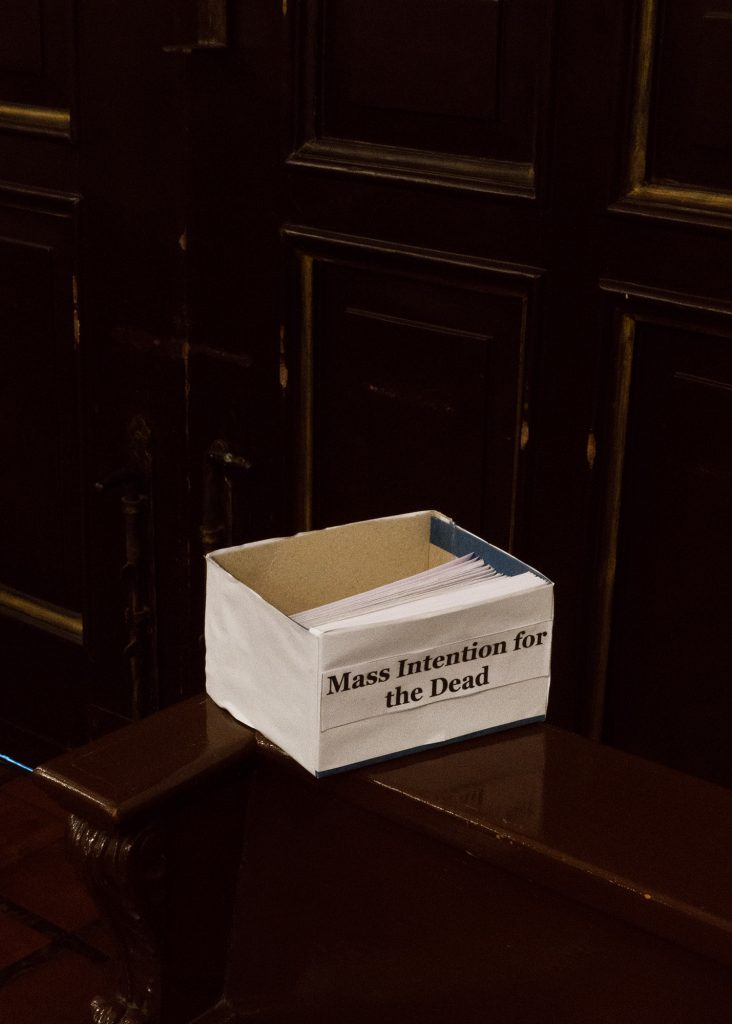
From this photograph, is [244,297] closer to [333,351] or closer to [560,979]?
[333,351]

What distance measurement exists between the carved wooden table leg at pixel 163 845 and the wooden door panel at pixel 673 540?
683mm

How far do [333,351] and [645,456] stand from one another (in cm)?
50

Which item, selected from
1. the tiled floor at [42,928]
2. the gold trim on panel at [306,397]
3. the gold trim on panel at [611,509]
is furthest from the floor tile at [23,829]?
the gold trim on panel at [611,509]

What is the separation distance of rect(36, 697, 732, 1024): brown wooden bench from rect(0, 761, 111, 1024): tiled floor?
1.59ft

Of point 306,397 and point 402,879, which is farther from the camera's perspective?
point 306,397

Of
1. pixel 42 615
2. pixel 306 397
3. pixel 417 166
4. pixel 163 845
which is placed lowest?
pixel 42 615

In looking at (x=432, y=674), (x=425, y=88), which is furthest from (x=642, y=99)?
(x=432, y=674)

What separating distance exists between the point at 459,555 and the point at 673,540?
485 millimetres

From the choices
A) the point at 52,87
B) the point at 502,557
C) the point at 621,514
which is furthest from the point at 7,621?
the point at 502,557

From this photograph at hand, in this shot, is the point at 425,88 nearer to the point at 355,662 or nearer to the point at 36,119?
the point at 36,119

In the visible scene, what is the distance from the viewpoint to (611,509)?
1.79 metres

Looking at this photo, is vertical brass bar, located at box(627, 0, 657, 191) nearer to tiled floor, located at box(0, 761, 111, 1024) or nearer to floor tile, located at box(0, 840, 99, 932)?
tiled floor, located at box(0, 761, 111, 1024)

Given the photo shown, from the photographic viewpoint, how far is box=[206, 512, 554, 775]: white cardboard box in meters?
1.19

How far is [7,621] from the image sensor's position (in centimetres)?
258
